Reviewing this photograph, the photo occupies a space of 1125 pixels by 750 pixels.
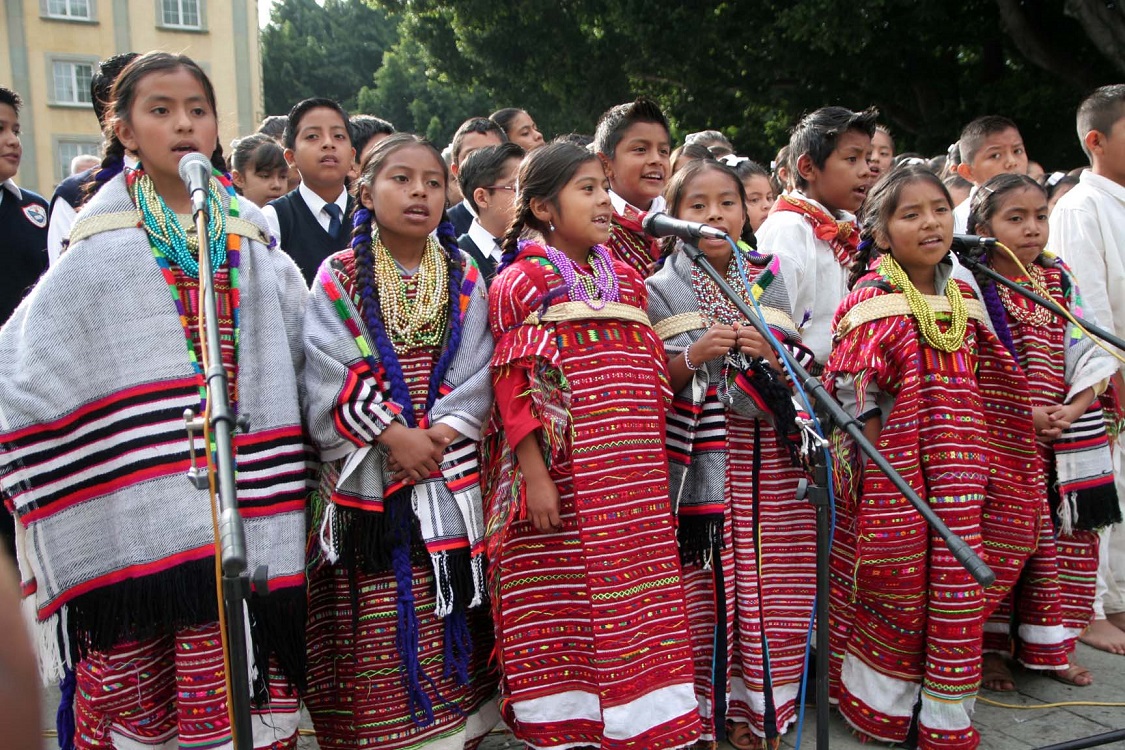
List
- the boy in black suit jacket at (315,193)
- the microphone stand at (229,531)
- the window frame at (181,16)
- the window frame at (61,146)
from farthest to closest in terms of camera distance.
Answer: the window frame at (181,16)
the window frame at (61,146)
the boy in black suit jacket at (315,193)
the microphone stand at (229,531)

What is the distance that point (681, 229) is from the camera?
3221 millimetres

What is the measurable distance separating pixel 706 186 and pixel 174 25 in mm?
27454

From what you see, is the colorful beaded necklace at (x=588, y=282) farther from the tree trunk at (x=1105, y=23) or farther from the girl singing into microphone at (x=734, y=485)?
the tree trunk at (x=1105, y=23)

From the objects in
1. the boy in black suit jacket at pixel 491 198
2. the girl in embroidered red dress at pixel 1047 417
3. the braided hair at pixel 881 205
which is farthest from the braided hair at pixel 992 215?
the boy in black suit jacket at pixel 491 198

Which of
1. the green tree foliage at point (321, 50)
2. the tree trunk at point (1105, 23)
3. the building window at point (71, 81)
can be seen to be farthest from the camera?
the green tree foliage at point (321, 50)

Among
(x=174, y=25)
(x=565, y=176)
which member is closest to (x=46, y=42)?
(x=174, y=25)

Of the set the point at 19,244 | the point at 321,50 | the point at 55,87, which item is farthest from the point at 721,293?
the point at 321,50

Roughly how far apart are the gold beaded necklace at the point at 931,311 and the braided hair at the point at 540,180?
4.03ft

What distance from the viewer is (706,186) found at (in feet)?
12.0

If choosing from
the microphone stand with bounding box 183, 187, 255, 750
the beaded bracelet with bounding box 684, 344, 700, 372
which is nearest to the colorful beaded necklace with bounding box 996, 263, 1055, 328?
the beaded bracelet with bounding box 684, 344, 700, 372

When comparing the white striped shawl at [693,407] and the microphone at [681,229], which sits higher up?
the microphone at [681,229]

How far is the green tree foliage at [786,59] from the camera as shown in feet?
44.3

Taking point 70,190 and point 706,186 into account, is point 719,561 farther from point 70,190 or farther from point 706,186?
point 70,190

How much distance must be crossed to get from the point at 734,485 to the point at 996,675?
1.53 metres
